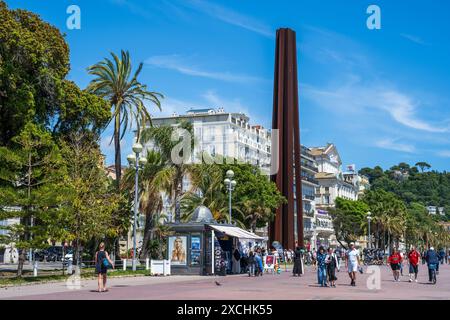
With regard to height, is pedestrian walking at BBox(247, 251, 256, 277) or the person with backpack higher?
the person with backpack

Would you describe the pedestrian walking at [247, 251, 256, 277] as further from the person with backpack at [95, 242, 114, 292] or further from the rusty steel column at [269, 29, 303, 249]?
the rusty steel column at [269, 29, 303, 249]

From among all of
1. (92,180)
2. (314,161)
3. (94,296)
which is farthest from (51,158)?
(314,161)

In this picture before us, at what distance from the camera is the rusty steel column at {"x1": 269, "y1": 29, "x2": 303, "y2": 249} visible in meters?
67.0

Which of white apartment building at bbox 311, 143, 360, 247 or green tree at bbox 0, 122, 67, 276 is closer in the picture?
green tree at bbox 0, 122, 67, 276

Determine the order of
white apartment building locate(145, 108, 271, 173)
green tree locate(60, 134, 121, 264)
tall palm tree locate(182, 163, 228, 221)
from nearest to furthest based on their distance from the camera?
1. green tree locate(60, 134, 121, 264)
2. tall palm tree locate(182, 163, 228, 221)
3. white apartment building locate(145, 108, 271, 173)

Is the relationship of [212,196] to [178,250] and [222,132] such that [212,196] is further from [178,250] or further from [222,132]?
[222,132]

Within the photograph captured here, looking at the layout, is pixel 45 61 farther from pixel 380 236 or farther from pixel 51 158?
pixel 380 236

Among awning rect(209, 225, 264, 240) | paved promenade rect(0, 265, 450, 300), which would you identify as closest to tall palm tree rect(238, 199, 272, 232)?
awning rect(209, 225, 264, 240)

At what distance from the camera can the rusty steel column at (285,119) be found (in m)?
67.0

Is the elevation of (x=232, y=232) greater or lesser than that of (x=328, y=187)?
lesser

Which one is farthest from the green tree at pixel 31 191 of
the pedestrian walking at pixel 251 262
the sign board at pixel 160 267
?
the pedestrian walking at pixel 251 262

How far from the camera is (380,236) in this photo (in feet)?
Result: 332

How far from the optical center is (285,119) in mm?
67562

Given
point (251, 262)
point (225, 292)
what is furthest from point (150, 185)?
point (225, 292)
